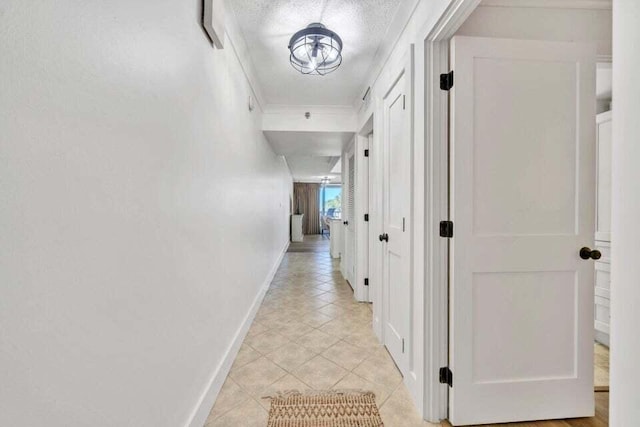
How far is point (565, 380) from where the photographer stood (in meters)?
1.50

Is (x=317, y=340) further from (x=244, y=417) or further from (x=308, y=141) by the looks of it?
(x=308, y=141)

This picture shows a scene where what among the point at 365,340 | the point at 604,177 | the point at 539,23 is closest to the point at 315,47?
the point at 539,23

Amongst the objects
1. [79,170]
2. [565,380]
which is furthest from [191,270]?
[565,380]

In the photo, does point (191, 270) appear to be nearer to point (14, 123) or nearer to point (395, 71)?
point (14, 123)

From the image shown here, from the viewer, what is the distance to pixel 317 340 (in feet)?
7.88

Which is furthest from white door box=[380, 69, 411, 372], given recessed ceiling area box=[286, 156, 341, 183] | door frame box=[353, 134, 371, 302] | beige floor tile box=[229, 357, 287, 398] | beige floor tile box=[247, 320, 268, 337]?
recessed ceiling area box=[286, 156, 341, 183]

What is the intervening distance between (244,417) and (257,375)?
1.21 ft

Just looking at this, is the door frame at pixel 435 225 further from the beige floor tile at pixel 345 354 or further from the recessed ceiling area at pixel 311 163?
the recessed ceiling area at pixel 311 163

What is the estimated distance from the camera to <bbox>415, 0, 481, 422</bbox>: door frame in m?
1.50

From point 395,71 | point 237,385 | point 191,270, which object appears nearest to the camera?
point 191,270

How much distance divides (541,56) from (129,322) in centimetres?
212

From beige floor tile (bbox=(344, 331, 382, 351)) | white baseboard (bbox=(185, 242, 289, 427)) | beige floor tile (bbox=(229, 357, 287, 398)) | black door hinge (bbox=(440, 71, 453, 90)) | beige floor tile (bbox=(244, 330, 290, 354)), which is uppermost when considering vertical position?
black door hinge (bbox=(440, 71, 453, 90))

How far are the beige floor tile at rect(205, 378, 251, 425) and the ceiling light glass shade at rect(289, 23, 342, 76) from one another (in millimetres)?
2242

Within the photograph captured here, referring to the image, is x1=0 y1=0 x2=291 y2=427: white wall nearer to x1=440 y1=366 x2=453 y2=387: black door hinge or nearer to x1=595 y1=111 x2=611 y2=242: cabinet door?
x1=440 y1=366 x2=453 y2=387: black door hinge
